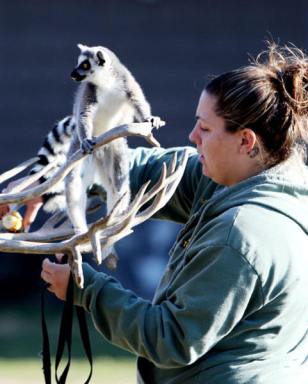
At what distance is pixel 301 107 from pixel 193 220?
0.36 metres

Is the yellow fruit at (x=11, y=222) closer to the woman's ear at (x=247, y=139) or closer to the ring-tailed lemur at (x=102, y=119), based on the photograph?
the ring-tailed lemur at (x=102, y=119)

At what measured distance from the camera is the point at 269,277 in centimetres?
193

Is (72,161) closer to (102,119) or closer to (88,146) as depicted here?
(88,146)

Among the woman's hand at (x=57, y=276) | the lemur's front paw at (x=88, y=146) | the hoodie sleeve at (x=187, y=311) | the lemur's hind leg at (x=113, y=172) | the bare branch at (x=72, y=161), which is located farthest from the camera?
the lemur's hind leg at (x=113, y=172)

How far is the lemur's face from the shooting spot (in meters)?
3.47

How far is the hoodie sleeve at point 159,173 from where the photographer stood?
2746 millimetres

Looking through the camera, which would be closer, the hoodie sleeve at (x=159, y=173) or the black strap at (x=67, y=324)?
the black strap at (x=67, y=324)

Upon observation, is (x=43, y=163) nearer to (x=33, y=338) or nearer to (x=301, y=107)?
(x=301, y=107)

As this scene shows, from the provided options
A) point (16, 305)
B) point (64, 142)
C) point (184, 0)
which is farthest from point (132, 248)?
point (64, 142)

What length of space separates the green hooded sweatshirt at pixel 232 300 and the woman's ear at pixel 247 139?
67 mm

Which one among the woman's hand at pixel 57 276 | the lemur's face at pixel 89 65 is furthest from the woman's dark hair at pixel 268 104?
the lemur's face at pixel 89 65

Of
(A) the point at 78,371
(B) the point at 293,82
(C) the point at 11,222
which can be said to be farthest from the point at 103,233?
(A) the point at 78,371

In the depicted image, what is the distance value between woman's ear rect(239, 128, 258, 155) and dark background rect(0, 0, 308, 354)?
514 cm

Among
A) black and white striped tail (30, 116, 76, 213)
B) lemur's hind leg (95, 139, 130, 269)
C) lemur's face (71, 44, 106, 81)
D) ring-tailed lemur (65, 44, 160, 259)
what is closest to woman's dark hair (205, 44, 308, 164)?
ring-tailed lemur (65, 44, 160, 259)
